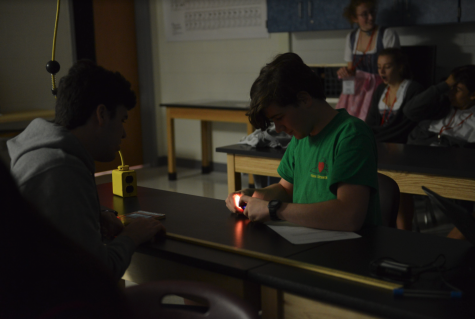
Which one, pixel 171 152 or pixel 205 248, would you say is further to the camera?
pixel 171 152

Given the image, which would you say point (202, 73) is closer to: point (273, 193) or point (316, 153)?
point (273, 193)

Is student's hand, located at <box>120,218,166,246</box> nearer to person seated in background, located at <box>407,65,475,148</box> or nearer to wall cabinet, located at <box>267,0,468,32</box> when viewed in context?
person seated in background, located at <box>407,65,475,148</box>

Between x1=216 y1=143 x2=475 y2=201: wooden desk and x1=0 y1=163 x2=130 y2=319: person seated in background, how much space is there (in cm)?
201

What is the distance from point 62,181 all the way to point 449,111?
3.21 metres

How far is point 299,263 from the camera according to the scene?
120 cm

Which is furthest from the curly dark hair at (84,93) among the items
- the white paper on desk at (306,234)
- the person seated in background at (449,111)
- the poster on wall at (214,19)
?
the poster on wall at (214,19)

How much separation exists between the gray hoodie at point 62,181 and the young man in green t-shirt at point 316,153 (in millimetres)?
520

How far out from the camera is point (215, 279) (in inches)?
49.9

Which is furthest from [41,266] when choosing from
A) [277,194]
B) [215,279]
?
[277,194]

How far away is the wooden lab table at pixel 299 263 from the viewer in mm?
1035

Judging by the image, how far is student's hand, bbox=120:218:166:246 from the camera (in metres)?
1.39

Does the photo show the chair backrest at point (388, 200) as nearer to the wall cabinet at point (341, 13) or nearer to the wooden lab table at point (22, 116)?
the wall cabinet at point (341, 13)

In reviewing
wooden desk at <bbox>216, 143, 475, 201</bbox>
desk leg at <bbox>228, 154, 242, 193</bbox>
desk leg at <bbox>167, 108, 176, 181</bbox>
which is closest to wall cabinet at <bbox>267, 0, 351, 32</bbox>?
desk leg at <bbox>167, 108, 176, 181</bbox>

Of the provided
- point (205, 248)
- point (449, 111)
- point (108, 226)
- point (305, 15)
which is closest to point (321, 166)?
point (205, 248)
